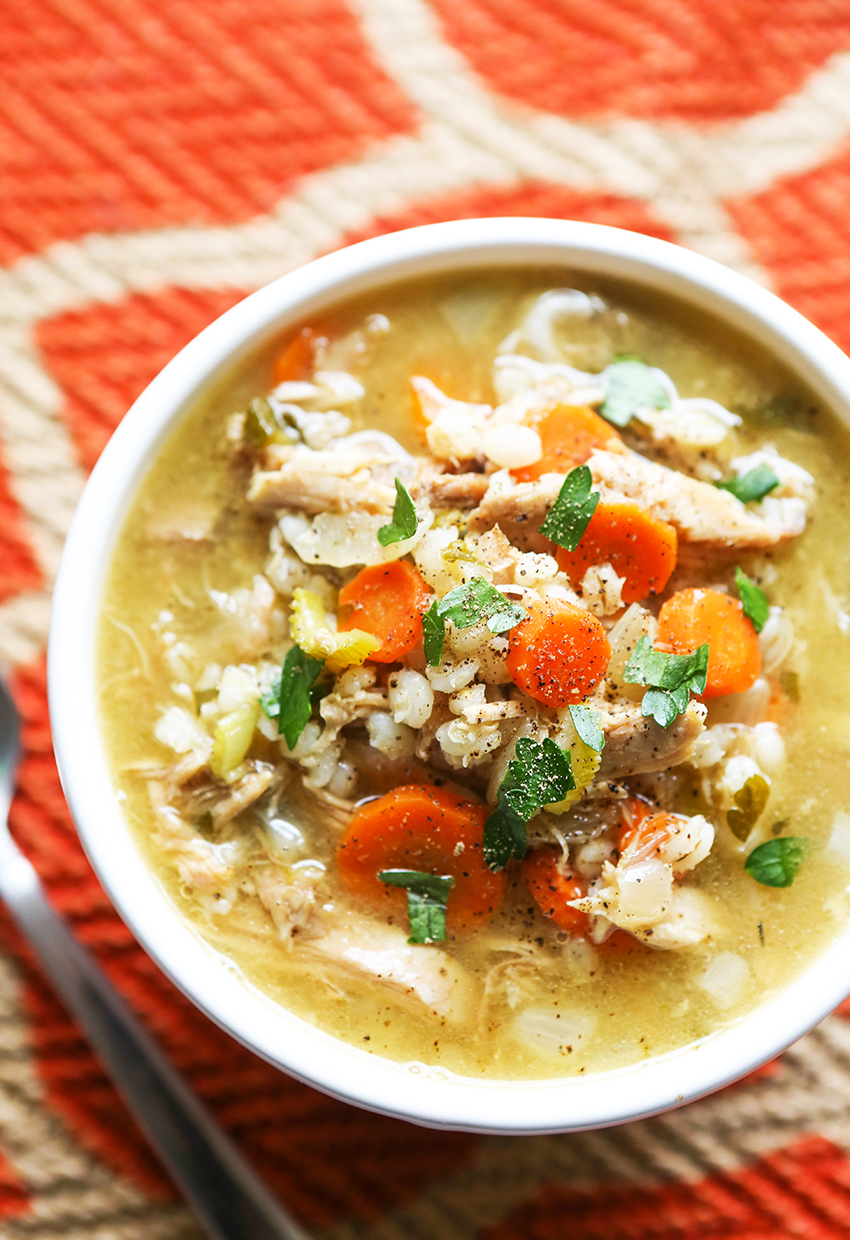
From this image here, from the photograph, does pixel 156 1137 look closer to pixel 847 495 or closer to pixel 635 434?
pixel 635 434

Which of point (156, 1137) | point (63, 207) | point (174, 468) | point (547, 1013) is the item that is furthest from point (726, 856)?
point (63, 207)

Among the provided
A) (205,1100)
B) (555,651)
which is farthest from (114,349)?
(205,1100)

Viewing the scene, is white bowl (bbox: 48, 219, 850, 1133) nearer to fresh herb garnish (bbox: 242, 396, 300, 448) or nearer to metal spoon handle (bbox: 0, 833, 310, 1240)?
fresh herb garnish (bbox: 242, 396, 300, 448)

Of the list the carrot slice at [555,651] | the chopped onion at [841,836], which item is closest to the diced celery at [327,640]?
the carrot slice at [555,651]

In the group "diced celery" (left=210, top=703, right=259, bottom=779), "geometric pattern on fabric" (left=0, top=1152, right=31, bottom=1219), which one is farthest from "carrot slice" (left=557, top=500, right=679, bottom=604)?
"geometric pattern on fabric" (left=0, top=1152, right=31, bottom=1219)

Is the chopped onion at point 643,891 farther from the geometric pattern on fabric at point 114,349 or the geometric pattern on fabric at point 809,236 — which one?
the geometric pattern on fabric at point 114,349

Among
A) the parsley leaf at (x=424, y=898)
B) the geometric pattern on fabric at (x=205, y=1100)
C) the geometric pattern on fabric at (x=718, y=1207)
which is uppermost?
the parsley leaf at (x=424, y=898)
